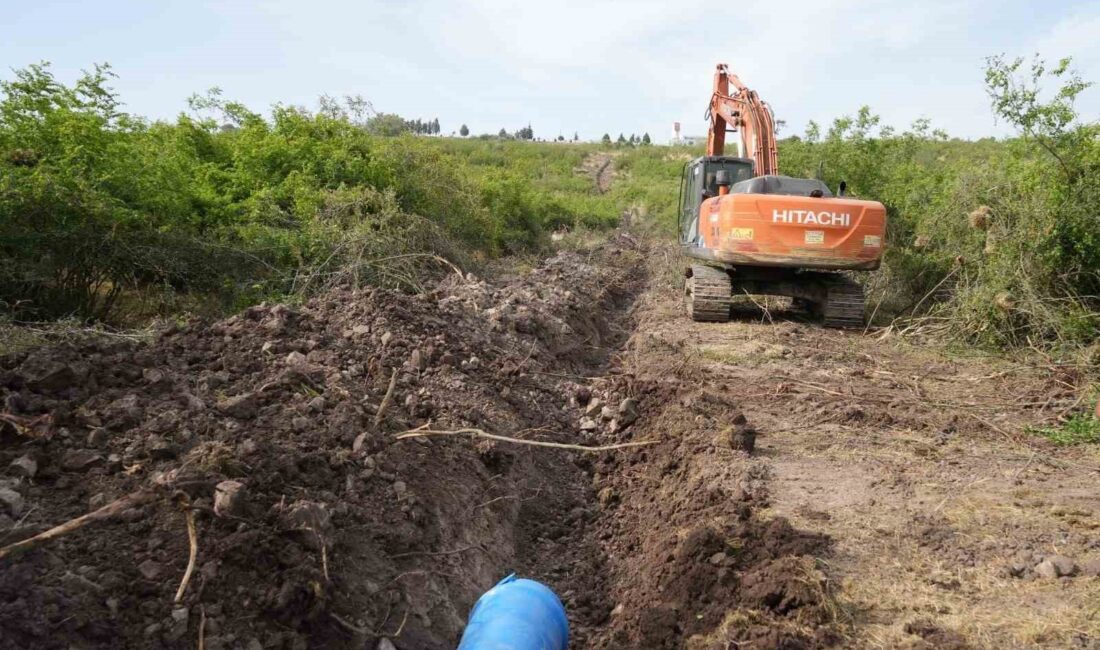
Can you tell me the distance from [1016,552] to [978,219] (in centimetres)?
619

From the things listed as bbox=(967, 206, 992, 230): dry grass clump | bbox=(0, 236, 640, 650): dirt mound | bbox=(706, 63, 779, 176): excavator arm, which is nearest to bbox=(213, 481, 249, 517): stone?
bbox=(0, 236, 640, 650): dirt mound

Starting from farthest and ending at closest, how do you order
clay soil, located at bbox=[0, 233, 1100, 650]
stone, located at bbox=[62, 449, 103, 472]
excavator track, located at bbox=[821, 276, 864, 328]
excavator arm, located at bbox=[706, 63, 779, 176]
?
excavator arm, located at bbox=[706, 63, 779, 176], excavator track, located at bbox=[821, 276, 864, 328], stone, located at bbox=[62, 449, 103, 472], clay soil, located at bbox=[0, 233, 1100, 650]

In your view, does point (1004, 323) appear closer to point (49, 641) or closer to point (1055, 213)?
point (1055, 213)

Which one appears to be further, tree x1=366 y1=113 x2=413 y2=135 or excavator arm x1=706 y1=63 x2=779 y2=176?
tree x1=366 y1=113 x2=413 y2=135

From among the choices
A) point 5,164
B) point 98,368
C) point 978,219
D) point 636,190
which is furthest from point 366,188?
point 636,190

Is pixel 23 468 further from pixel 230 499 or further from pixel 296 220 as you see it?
pixel 296 220

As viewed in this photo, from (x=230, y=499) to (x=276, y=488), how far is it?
37 cm

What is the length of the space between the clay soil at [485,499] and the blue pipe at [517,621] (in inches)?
14.5

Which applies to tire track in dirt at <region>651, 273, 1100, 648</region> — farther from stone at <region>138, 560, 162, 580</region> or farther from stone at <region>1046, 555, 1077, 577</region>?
stone at <region>138, 560, 162, 580</region>

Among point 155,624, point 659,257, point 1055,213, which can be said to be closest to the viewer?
point 155,624

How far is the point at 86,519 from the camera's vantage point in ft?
8.66

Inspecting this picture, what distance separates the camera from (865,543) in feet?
13.3

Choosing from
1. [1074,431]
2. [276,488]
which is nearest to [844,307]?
[1074,431]

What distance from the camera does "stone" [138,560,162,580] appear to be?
2.71m
